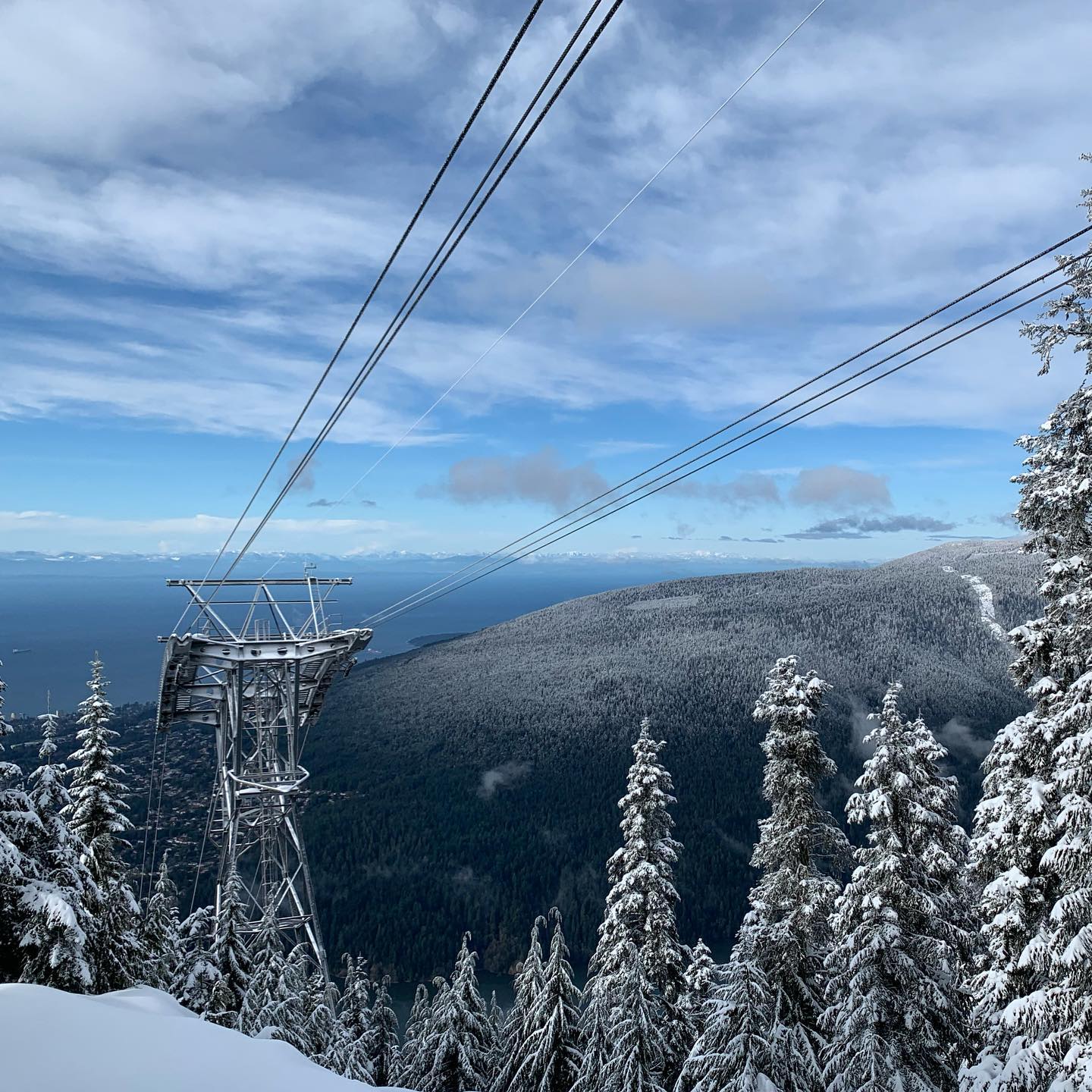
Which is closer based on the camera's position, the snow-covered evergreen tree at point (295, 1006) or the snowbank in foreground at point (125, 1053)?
the snowbank in foreground at point (125, 1053)

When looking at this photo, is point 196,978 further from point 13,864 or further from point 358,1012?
point 358,1012

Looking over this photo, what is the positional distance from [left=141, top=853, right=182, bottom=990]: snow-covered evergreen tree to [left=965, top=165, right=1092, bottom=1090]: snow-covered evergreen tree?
16232 millimetres

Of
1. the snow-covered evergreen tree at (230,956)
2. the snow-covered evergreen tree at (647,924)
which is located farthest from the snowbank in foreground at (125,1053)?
the snow-covered evergreen tree at (230,956)

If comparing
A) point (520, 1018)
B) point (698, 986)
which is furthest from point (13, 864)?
point (698, 986)

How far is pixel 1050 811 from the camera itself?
11.0 m

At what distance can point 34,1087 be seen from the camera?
4.06 meters

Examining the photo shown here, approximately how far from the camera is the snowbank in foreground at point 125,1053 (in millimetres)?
4270

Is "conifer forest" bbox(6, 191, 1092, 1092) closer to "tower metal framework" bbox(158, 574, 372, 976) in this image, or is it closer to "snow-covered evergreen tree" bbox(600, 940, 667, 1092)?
"snow-covered evergreen tree" bbox(600, 940, 667, 1092)

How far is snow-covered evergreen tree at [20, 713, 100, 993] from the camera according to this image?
36.2 ft

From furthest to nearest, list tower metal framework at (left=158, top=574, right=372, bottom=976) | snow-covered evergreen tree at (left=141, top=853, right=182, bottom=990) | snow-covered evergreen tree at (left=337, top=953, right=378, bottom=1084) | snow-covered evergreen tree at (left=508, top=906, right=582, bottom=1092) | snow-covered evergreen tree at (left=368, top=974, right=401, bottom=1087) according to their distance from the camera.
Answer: snow-covered evergreen tree at (left=337, top=953, right=378, bottom=1084), snow-covered evergreen tree at (left=368, top=974, right=401, bottom=1087), snow-covered evergreen tree at (left=508, top=906, right=582, bottom=1092), tower metal framework at (left=158, top=574, right=372, bottom=976), snow-covered evergreen tree at (left=141, top=853, right=182, bottom=990)

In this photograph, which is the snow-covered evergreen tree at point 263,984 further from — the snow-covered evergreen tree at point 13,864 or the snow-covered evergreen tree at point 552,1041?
the snow-covered evergreen tree at point 552,1041

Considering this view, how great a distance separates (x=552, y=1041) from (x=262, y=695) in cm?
1546

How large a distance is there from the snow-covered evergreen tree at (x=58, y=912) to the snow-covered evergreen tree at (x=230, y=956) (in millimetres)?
8116

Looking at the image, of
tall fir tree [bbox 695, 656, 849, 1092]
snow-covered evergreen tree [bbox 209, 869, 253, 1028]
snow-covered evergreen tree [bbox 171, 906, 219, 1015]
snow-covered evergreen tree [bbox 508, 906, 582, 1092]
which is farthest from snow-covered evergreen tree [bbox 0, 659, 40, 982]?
snow-covered evergreen tree [bbox 508, 906, 582, 1092]
